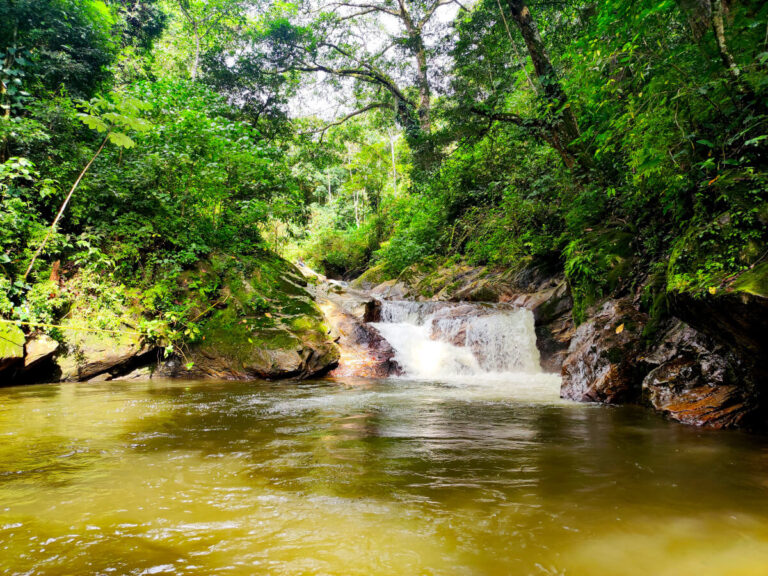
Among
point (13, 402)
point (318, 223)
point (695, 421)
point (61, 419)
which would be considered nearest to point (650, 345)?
point (695, 421)

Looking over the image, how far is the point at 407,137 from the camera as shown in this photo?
13.9m

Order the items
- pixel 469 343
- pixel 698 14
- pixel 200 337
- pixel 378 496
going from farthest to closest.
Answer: pixel 469 343 < pixel 200 337 < pixel 698 14 < pixel 378 496

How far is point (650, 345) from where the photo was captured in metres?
4.76

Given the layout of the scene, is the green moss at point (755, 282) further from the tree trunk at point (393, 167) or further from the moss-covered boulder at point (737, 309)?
the tree trunk at point (393, 167)

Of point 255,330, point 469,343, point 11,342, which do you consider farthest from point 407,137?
point 11,342

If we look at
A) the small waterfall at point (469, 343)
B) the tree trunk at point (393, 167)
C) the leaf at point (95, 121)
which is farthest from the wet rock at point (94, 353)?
the tree trunk at point (393, 167)

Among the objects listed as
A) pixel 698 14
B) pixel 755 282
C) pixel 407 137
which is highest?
pixel 407 137

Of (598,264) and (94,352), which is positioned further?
(94,352)

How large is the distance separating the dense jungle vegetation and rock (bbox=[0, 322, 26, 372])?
0.81 feet

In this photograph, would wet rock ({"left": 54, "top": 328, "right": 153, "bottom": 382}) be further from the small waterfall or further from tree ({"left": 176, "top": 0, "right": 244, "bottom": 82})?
tree ({"left": 176, "top": 0, "right": 244, "bottom": 82})

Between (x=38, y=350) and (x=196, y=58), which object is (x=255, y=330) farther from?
(x=196, y=58)

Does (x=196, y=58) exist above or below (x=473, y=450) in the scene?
above

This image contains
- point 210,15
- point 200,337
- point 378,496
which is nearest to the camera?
point 378,496

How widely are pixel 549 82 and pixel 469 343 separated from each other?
219 inches
